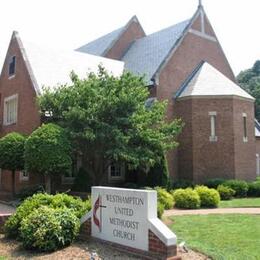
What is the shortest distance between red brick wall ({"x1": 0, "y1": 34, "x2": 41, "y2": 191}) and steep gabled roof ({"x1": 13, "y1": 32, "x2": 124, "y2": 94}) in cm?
43

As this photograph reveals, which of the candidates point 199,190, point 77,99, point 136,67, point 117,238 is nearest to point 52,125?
point 77,99

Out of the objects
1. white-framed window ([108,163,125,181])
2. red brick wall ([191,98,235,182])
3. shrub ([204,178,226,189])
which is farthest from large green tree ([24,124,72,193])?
red brick wall ([191,98,235,182])

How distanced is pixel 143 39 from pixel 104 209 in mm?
27585

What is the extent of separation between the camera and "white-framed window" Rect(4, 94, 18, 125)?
27444 mm

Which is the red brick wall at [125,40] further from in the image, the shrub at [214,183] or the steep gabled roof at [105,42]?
the shrub at [214,183]

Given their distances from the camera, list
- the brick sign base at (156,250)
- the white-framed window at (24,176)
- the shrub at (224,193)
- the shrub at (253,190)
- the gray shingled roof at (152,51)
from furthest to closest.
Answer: the gray shingled roof at (152,51), the white-framed window at (24,176), the shrub at (253,190), the shrub at (224,193), the brick sign base at (156,250)

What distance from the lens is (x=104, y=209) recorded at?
9773mm

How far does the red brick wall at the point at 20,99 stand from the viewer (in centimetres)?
2438

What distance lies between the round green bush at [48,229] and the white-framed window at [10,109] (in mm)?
18142

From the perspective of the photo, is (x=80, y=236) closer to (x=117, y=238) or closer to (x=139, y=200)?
(x=117, y=238)

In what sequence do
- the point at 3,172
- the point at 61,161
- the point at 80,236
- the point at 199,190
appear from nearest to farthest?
1. the point at 80,236
2. the point at 61,161
3. the point at 199,190
4. the point at 3,172

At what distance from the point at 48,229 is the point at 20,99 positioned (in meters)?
18.0

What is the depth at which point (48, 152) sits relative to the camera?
17859 mm

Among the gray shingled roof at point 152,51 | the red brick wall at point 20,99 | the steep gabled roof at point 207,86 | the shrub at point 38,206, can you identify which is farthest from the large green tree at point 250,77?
the shrub at point 38,206
